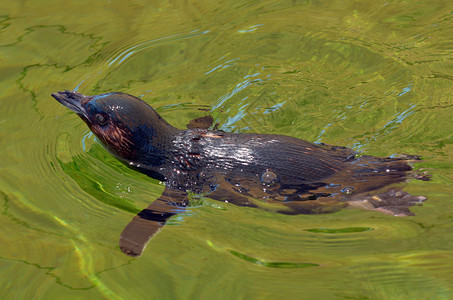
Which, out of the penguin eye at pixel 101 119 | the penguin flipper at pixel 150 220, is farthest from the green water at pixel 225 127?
the penguin eye at pixel 101 119

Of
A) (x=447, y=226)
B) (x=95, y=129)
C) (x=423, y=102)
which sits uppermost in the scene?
(x=95, y=129)

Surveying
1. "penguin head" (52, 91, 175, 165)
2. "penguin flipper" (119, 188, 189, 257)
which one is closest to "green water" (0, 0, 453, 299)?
"penguin flipper" (119, 188, 189, 257)

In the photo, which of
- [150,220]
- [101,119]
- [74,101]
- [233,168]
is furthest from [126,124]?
[233,168]

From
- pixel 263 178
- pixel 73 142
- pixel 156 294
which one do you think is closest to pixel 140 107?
pixel 73 142

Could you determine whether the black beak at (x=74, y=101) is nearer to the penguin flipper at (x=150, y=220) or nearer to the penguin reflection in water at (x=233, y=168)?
the penguin reflection in water at (x=233, y=168)

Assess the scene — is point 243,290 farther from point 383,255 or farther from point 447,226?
point 447,226

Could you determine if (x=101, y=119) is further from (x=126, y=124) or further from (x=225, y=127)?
(x=225, y=127)

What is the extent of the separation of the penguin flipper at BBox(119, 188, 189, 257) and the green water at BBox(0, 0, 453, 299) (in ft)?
0.34

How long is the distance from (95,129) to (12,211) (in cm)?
134

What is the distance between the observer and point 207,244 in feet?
16.2

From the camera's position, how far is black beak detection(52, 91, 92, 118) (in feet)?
20.0

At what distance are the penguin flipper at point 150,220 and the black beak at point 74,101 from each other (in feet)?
4.80

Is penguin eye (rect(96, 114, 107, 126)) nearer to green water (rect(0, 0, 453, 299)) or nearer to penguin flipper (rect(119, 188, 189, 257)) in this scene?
green water (rect(0, 0, 453, 299))

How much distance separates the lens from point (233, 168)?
5559 mm
